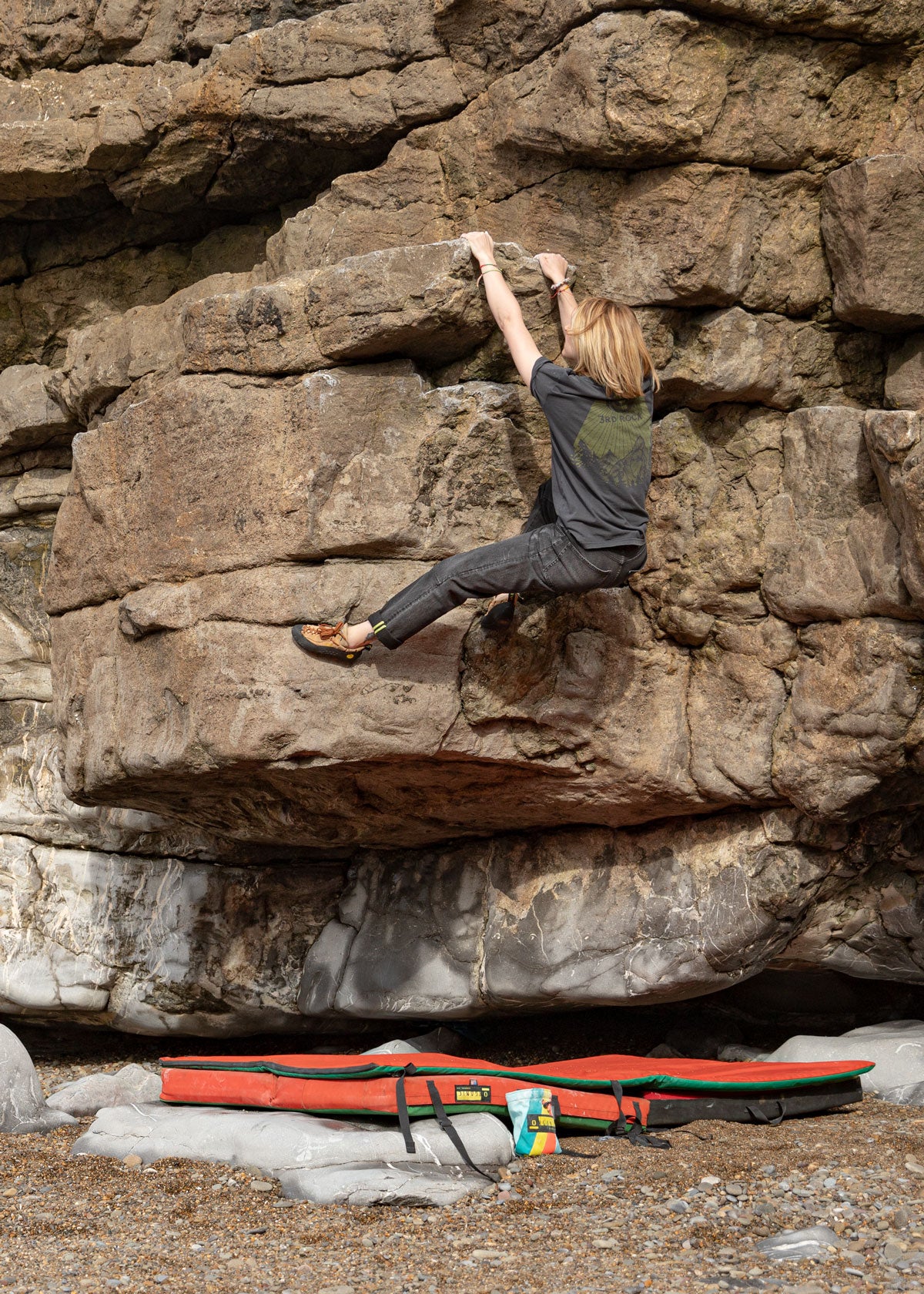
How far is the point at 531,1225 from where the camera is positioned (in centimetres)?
408

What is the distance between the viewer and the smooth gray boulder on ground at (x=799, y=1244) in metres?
3.68

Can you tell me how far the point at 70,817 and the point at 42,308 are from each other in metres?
3.03

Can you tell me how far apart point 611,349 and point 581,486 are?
0.52 m

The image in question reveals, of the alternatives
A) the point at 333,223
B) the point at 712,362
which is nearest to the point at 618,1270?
the point at 712,362

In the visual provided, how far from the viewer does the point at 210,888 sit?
7047 millimetres

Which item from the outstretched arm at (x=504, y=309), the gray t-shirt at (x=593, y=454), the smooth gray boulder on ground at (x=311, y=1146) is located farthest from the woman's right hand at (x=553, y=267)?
the smooth gray boulder on ground at (x=311, y=1146)

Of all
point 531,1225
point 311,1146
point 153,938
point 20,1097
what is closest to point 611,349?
point 531,1225

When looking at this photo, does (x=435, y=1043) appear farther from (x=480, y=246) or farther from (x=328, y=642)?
(x=480, y=246)

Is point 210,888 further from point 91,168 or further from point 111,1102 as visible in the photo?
point 91,168

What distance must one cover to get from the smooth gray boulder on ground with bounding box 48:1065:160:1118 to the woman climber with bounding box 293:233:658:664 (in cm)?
271

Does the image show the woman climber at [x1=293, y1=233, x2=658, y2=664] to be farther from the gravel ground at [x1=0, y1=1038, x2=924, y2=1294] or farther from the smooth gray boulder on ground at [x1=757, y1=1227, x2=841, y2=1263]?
the smooth gray boulder on ground at [x1=757, y1=1227, x2=841, y2=1263]

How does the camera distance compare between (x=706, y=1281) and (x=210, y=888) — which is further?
(x=210, y=888)

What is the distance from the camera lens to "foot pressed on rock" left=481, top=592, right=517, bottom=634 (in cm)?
526

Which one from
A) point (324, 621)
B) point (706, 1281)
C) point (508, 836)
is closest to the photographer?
point (706, 1281)
